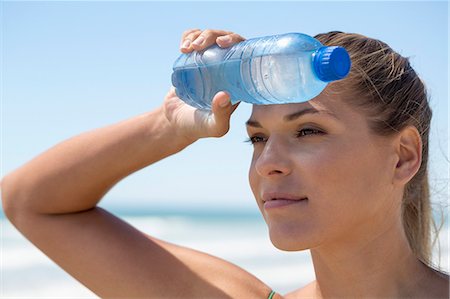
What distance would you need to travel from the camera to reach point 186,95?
9.41ft

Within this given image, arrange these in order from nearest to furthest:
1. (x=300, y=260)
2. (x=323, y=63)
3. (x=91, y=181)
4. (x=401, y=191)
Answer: (x=323, y=63), (x=401, y=191), (x=91, y=181), (x=300, y=260)

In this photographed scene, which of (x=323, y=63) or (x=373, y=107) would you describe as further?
(x=373, y=107)

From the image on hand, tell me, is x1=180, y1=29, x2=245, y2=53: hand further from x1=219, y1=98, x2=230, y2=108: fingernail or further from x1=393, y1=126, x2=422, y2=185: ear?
x1=393, y1=126, x2=422, y2=185: ear

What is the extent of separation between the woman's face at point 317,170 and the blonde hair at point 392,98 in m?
0.09

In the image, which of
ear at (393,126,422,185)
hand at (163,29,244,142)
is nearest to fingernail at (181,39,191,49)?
hand at (163,29,244,142)

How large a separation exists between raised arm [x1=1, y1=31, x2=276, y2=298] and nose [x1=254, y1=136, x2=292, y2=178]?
404 millimetres

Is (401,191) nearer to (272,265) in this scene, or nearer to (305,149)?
(305,149)

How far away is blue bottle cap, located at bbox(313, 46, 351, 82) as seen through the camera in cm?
216

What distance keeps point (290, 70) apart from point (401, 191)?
0.74m

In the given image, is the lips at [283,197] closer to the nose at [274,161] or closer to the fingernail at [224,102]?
the nose at [274,161]

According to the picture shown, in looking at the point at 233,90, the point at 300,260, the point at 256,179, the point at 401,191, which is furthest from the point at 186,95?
the point at 300,260

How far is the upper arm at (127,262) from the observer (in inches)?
115

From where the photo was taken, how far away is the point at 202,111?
2770 mm

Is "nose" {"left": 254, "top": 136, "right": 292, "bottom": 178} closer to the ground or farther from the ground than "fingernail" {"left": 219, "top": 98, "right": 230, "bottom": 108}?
closer to the ground
